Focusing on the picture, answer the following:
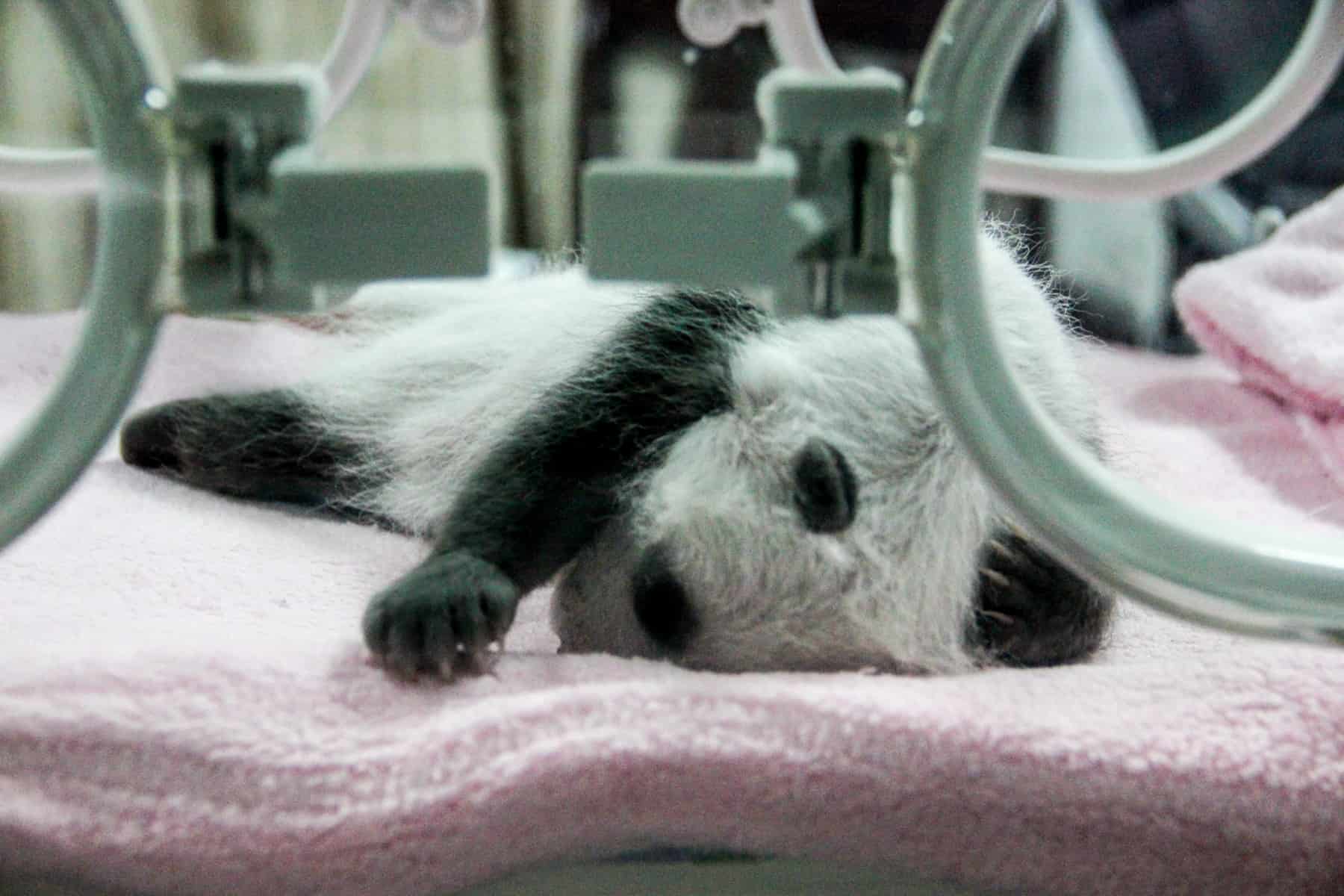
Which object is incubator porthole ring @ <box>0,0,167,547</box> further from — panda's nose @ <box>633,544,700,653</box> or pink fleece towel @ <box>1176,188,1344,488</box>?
pink fleece towel @ <box>1176,188,1344,488</box>

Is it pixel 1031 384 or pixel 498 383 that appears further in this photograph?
pixel 498 383

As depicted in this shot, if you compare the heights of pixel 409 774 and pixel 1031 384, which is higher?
pixel 1031 384

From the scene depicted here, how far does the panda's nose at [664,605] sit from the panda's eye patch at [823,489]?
3.0 inches

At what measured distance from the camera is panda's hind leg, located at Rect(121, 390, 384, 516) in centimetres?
101

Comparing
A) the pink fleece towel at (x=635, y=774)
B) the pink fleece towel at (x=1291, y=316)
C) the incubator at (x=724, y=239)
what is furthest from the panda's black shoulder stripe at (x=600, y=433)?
the pink fleece towel at (x=1291, y=316)

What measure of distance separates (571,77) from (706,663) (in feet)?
2.15

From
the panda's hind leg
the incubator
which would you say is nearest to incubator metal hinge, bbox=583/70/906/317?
the incubator

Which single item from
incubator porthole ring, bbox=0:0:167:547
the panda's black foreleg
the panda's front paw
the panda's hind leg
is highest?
incubator porthole ring, bbox=0:0:167:547

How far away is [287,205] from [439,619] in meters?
0.23

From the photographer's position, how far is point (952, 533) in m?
0.70

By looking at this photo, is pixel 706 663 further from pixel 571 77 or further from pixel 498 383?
pixel 571 77

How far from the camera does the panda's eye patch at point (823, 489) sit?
67 cm

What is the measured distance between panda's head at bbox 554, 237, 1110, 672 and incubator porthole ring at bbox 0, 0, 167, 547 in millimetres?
313

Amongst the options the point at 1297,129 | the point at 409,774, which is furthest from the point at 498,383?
the point at 1297,129
